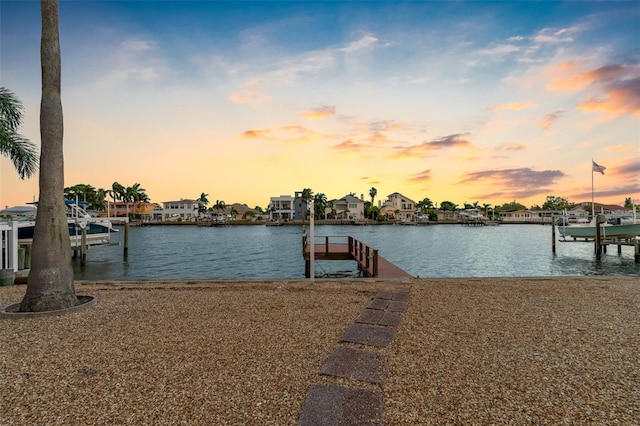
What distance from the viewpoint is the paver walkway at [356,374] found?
3.81 meters

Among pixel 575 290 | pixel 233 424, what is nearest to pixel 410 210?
pixel 575 290

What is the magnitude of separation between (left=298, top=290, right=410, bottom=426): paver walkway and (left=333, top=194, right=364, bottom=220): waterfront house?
403 ft

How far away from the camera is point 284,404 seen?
4035 millimetres

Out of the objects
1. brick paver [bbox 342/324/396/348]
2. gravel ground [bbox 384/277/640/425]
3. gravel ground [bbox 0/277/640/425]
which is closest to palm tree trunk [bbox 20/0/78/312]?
gravel ground [bbox 0/277/640/425]

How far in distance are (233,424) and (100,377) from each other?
7.48ft

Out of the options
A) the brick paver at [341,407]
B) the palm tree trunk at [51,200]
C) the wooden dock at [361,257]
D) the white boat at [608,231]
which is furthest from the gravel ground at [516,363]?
the white boat at [608,231]

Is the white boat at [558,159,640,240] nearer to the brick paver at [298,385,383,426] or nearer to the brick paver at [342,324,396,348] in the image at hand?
the brick paver at [342,324,396,348]

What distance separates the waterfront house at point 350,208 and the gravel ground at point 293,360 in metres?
121

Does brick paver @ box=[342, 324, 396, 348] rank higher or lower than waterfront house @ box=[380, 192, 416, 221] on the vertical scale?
lower

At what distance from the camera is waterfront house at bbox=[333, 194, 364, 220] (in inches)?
5143

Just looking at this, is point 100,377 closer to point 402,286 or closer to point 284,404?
point 284,404

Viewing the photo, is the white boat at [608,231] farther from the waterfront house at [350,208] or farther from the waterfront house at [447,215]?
the waterfront house at [447,215]

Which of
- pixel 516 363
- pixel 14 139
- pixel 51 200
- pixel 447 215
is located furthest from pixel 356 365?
pixel 447 215

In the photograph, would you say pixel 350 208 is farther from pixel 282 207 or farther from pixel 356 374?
pixel 356 374
